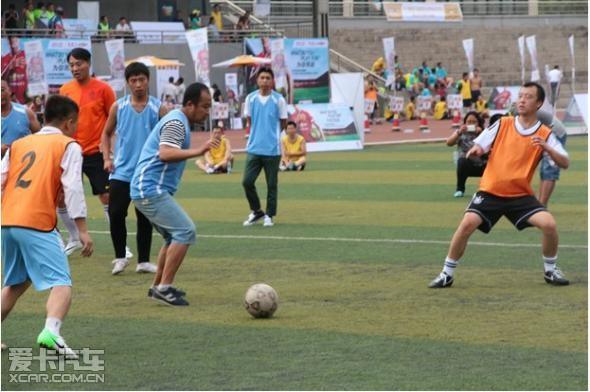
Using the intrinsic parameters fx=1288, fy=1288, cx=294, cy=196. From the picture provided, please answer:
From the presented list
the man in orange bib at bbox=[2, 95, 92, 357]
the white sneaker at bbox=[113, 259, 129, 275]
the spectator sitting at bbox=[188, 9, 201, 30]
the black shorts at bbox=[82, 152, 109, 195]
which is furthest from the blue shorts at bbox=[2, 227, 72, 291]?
the spectator sitting at bbox=[188, 9, 201, 30]

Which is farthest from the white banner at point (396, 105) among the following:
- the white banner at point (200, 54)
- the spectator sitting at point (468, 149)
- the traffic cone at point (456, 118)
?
the spectator sitting at point (468, 149)

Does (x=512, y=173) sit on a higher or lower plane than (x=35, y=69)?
lower

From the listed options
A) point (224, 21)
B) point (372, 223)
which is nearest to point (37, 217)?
point (372, 223)

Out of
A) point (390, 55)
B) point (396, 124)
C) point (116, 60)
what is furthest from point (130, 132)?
point (390, 55)

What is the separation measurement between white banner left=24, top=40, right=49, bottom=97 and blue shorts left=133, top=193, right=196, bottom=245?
23.3 meters

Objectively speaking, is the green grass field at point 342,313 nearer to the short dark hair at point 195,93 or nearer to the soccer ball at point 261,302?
the soccer ball at point 261,302

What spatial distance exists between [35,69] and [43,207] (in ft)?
86.6

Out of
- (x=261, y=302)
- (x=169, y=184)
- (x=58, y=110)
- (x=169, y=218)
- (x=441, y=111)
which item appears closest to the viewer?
(x=58, y=110)

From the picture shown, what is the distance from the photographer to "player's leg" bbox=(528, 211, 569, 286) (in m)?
11.4

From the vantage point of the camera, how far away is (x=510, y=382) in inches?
305

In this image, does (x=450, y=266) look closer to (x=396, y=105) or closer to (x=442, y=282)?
(x=442, y=282)

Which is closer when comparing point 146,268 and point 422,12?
point 146,268

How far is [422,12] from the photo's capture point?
5825 cm
